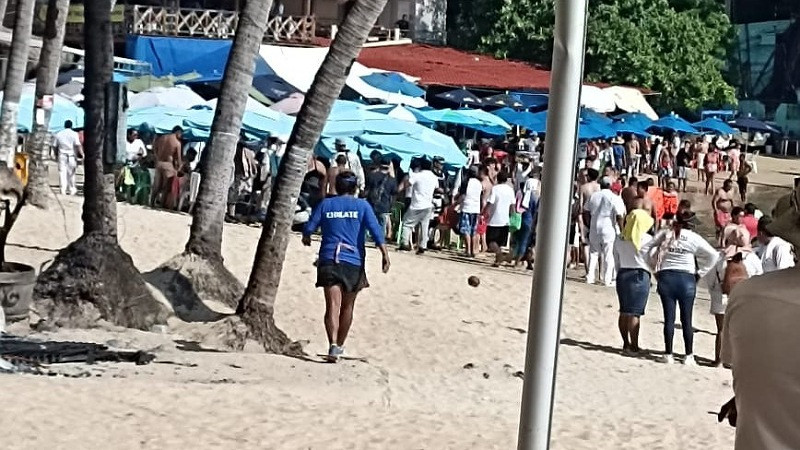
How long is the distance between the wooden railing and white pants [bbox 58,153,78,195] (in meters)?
13.3

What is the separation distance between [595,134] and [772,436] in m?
28.7

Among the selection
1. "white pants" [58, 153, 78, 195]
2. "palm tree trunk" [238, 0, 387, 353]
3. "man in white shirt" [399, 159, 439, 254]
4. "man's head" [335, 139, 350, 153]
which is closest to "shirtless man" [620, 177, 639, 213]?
"man in white shirt" [399, 159, 439, 254]

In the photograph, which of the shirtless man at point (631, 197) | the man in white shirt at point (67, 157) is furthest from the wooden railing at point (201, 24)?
the shirtless man at point (631, 197)

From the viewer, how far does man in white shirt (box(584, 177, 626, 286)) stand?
15.6 meters

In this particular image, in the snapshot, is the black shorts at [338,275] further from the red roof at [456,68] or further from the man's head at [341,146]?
the red roof at [456,68]

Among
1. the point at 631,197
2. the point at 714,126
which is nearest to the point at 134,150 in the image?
the point at 631,197

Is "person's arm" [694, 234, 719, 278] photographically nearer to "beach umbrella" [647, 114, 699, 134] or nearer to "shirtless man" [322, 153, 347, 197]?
"shirtless man" [322, 153, 347, 197]

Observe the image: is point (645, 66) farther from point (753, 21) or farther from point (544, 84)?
point (753, 21)

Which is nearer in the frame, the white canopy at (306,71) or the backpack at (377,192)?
the backpack at (377,192)

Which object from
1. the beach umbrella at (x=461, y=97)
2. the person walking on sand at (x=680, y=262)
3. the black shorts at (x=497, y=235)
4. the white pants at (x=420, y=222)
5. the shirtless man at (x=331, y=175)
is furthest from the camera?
the beach umbrella at (x=461, y=97)

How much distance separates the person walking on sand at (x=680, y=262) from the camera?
11734 millimetres

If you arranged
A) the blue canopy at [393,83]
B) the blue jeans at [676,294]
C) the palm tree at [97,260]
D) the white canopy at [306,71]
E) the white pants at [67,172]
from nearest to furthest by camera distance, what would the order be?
the palm tree at [97,260] < the blue jeans at [676,294] < the white pants at [67,172] < the white canopy at [306,71] < the blue canopy at [393,83]

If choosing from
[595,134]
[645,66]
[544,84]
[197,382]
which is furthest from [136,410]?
[645,66]

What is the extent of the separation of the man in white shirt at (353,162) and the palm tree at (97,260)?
769 cm
